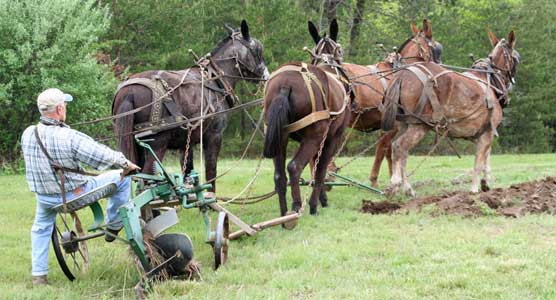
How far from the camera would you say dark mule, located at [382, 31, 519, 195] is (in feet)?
33.5

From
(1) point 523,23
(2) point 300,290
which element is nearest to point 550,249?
(2) point 300,290

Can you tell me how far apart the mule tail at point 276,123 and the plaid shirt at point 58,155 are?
253cm

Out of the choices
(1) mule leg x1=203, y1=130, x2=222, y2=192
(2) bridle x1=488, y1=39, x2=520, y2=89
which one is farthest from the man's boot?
(2) bridle x1=488, y1=39, x2=520, y2=89

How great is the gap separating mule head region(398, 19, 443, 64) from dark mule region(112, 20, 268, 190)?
327 cm

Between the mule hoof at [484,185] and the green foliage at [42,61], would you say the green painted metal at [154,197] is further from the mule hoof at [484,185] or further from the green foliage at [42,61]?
the green foliage at [42,61]

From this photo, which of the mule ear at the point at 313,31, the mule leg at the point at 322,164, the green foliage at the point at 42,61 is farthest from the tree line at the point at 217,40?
the mule leg at the point at 322,164

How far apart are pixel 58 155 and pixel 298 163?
11.0ft

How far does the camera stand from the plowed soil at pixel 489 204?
8500 millimetres

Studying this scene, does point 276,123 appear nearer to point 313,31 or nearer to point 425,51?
point 313,31

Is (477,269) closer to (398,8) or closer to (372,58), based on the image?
(372,58)

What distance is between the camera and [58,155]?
539 centimetres

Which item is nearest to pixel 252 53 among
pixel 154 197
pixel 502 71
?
pixel 502 71

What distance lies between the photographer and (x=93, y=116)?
1830 cm

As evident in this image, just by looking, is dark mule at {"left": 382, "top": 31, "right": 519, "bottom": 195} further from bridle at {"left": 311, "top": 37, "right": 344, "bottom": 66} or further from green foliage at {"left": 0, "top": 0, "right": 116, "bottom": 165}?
green foliage at {"left": 0, "top": 0, "right": 116, "bottom": 165}
